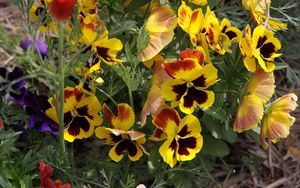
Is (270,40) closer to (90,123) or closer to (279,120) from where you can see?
(279,120)

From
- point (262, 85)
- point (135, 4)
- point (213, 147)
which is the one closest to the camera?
point (262, 85)

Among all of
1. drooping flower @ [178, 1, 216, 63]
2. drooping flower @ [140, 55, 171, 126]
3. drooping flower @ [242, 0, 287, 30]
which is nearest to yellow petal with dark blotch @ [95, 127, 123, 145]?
drooping flower @ [140, 55, 171, 126]

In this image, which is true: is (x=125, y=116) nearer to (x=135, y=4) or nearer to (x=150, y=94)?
(x=150, y=94)

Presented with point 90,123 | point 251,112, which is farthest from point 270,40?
point 90,123

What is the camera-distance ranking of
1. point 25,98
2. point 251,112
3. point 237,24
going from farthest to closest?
point 237,24
point 25,98
point 251,112

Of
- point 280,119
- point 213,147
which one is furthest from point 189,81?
point 213,147
